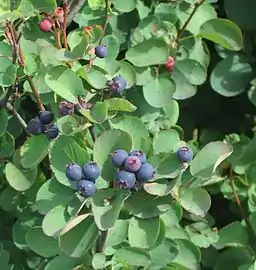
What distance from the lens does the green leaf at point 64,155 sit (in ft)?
4.00

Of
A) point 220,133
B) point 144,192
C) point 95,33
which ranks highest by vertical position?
point 95,33

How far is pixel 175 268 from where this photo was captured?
143 cm

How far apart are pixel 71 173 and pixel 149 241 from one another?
20 centimetres

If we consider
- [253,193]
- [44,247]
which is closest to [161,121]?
[253,193]

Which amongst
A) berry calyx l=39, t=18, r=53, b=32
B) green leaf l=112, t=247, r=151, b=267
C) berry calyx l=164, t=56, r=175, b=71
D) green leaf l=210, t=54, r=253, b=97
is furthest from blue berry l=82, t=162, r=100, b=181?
green leaf l=210, t=54, r=253, b=97

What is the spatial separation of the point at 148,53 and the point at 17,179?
34 cm

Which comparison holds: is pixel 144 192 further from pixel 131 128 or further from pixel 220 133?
pixel 220 133

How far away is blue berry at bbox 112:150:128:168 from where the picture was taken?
1169 millimetres

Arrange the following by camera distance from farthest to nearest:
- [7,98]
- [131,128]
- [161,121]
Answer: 1. [161,121]
2. [7,98]
3. [131,128]

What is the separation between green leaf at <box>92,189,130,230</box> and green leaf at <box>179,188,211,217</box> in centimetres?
14

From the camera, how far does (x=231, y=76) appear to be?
68.5 inches

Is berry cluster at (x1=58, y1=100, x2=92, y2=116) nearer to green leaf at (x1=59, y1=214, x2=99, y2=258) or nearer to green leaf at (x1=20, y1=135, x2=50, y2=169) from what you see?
green leaf at (x1=20, y1=135, x2=50, y2=169)

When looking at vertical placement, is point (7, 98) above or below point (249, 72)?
above

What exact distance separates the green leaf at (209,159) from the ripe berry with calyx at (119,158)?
14cm
